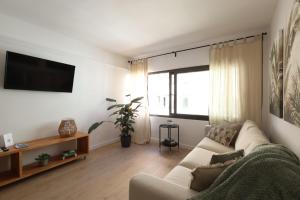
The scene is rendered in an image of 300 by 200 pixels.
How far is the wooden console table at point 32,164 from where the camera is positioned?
2.08 metres

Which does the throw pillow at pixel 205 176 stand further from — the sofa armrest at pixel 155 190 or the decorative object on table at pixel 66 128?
the decorative object on table at pixel 66 128

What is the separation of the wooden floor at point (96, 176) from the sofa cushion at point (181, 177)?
76 cm

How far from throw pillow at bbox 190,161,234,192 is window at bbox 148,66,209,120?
7.83 ft

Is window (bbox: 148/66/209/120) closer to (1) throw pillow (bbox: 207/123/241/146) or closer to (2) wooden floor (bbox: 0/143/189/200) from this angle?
(1) throw pillow (bbox: 207/123/241/146)

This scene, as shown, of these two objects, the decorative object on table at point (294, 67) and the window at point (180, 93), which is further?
the window at point (180, 93)

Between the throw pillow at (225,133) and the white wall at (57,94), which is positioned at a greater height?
the white wall at (57,94)

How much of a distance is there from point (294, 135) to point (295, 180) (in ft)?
2.05

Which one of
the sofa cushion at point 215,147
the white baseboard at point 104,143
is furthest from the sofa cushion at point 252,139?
the white baseboard at point 104,143

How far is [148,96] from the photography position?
4160 mm

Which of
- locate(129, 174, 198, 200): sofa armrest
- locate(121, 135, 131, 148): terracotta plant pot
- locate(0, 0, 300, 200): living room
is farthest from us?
locate(121, 135, 131, 148): terracotta plant pot

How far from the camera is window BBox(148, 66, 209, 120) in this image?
3.41m

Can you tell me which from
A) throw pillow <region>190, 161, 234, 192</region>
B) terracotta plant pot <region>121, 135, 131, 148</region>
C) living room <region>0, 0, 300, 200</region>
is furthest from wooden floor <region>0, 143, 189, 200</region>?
throw pillow <region>190, 161, 234, 192</region>

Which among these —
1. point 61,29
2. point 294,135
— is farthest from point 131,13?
point 294,135

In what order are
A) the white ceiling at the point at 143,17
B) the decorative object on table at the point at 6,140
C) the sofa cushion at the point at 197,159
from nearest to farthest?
the sofa cushion at the point at 197,159, the white ceiling at the point at 143,17, the decorative object on table at the point at 6,140
